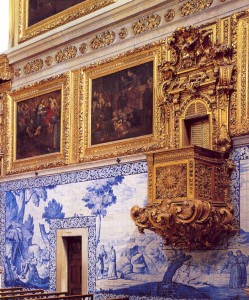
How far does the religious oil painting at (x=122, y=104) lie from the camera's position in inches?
445

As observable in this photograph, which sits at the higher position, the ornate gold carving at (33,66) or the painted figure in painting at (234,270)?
the ornate gold carving at (33,66)

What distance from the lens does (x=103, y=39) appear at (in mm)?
12414

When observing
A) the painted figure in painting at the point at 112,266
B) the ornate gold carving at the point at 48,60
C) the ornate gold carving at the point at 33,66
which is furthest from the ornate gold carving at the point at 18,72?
the painted figure in painting at the point at 112,266

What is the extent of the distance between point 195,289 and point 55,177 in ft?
14.5

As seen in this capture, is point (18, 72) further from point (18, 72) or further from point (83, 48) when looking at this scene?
point (83, 48)

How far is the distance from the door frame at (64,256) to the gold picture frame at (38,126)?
1464 mm

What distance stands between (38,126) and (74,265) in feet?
10.7

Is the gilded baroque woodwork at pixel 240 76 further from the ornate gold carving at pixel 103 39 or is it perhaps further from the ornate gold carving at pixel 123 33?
the ornate gold carving at pixel 103 39

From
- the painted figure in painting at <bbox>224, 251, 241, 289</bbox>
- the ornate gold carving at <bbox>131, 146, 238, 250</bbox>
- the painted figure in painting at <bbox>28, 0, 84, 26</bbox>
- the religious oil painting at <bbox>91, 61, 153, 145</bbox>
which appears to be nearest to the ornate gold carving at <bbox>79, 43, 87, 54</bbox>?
the religious oil painting at <bbox>91, 61, 153, 145</bbox>

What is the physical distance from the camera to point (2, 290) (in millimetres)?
12242

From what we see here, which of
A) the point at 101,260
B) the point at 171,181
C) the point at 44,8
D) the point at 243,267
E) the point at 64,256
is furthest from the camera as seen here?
the point at 44,8

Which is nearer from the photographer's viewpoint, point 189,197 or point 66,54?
point 189,197

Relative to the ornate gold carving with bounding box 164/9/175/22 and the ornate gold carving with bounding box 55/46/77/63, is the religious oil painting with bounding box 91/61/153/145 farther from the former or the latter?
the ornate gold carving with bounding box 55/46/77/63

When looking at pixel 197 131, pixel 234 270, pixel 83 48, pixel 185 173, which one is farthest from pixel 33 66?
pixel 234 270
